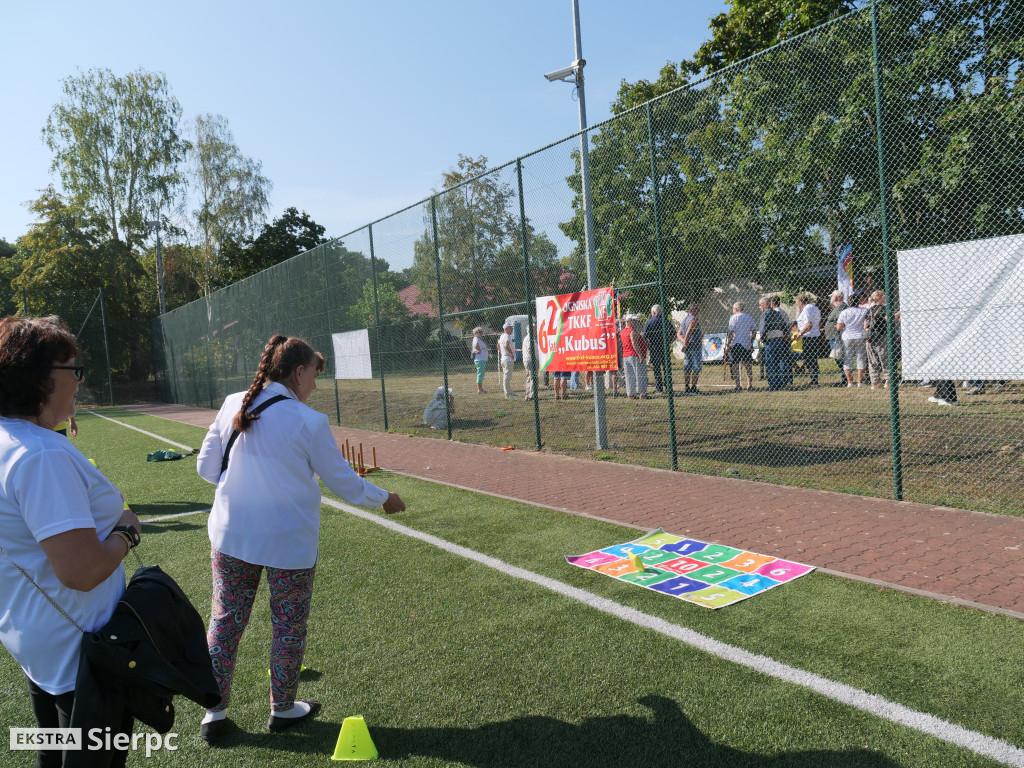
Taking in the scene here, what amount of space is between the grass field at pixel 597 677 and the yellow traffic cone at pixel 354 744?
0.28 ft

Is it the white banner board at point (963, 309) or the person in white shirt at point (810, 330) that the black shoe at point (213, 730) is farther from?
the person in white shirt at point (810, 330)

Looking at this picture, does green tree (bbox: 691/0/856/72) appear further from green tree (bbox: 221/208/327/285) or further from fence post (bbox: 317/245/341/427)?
green tree (bbox: 221/208/327/285)

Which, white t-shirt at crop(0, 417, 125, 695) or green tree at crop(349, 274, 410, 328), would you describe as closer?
white t-shirt at crop(0, 417, 125, 695)

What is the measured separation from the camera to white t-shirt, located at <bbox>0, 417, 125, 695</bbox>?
1.86 meters

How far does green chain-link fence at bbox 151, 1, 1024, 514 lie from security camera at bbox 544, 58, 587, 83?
1.73m

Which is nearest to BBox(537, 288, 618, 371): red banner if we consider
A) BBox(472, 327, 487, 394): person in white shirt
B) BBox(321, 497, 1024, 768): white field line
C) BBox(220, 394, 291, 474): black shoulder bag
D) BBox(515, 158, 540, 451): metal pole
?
BBox(515, 158, 540, 451): metal pole

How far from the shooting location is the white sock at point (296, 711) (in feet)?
10.4

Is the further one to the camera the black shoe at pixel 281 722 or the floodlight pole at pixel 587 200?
the floodlight pole at pixel 587 200

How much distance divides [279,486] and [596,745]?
1.77 metres

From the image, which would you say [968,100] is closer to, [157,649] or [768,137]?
[768,137]

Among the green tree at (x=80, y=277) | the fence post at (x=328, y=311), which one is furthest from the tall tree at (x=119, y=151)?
the fence post at (x=328, y=311)

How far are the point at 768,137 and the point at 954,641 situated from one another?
5.14 metres

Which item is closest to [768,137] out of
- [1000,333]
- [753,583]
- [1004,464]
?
[1000,333]

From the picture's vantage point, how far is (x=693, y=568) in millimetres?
4922
